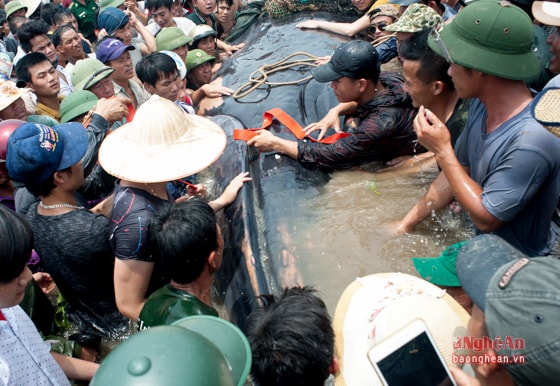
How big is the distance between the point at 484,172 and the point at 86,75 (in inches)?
136

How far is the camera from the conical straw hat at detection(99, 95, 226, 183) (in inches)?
92.3

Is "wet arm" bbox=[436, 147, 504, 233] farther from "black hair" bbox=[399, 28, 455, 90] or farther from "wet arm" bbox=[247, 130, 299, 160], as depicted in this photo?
"wet arm" bbox=[247, 130, 299, 160]

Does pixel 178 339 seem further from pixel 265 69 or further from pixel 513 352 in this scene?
pixel 265 69

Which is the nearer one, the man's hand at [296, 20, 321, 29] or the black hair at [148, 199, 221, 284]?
the black hair at [148, 199, 221, 284]

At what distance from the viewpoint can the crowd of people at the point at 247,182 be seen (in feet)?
4.33

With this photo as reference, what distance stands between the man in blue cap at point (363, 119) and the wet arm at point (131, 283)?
1216 millimetres

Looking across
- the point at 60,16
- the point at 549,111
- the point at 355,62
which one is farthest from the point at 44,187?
the point at 60,16

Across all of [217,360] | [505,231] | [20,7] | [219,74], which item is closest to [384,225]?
[505,231]

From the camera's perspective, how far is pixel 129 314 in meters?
2.24

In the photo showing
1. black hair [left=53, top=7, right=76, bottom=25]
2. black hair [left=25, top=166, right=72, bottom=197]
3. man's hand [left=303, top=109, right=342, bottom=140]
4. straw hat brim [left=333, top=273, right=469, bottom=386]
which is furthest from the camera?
black hair [left=53, top=7, right=76, bottom=25]

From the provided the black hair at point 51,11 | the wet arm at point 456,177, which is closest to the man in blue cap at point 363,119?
the wet arm at point 456,177

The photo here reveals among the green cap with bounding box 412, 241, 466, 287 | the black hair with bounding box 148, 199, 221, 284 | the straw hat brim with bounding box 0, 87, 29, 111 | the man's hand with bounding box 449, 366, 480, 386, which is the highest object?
the man's hand with bounding box 449, 366, 480, 386

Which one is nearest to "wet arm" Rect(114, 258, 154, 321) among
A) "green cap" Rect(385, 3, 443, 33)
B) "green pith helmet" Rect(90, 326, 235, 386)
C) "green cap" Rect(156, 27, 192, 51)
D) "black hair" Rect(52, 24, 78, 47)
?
"green pith helmet" Rect(90, 326, 235, 386)

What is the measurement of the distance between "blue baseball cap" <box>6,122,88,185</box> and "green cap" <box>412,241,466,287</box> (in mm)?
1841
